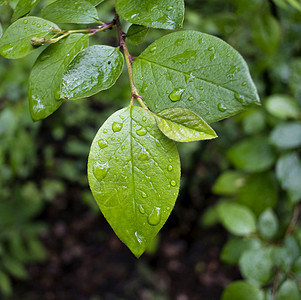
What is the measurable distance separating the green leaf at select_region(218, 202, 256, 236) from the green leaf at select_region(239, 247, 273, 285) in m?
0.12

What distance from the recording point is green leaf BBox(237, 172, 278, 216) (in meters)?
1.09

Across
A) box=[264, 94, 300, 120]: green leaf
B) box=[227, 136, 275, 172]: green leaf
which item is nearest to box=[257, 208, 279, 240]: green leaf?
box=[227, 136, 275, 172]: green leaf

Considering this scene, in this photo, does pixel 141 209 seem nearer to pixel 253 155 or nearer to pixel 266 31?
pixel 253 155

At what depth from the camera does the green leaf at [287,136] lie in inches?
37.6

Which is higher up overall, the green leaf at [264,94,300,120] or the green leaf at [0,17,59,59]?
the green leaf at [0,17,59,59]

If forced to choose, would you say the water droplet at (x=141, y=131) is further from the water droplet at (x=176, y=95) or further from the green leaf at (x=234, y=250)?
the green leaf at (x=234, y=250)

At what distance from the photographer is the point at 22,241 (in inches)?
87.7

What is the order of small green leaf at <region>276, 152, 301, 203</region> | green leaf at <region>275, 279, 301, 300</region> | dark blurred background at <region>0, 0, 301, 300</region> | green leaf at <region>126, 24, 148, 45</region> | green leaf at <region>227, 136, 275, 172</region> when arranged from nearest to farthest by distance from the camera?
1. green leaf at <region>126, 24, 148, 45</region>
2. green leaf at <region>275, 279, 301, 300</region>
3. small green leaf at <region>276, 152, 301, 203</region>
4. green leaf at <region>227, 136, 275, 172</region>
5. dark blurred background at <region>0, 0, 301, 300</region>

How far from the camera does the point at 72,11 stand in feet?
1.50

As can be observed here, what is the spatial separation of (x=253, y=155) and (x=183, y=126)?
760 millimetres

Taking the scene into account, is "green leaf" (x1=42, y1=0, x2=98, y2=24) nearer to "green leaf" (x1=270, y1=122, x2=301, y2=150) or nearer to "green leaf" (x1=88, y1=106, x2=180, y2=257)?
"green leaf" (x1=88, y1=106, x2=180, y2=257)

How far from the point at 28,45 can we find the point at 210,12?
152 cm

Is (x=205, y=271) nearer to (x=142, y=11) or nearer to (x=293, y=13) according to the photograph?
(x=293, y=13)

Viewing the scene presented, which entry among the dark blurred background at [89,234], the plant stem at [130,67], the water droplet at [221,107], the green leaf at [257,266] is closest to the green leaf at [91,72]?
the plant stem at [130,67]
